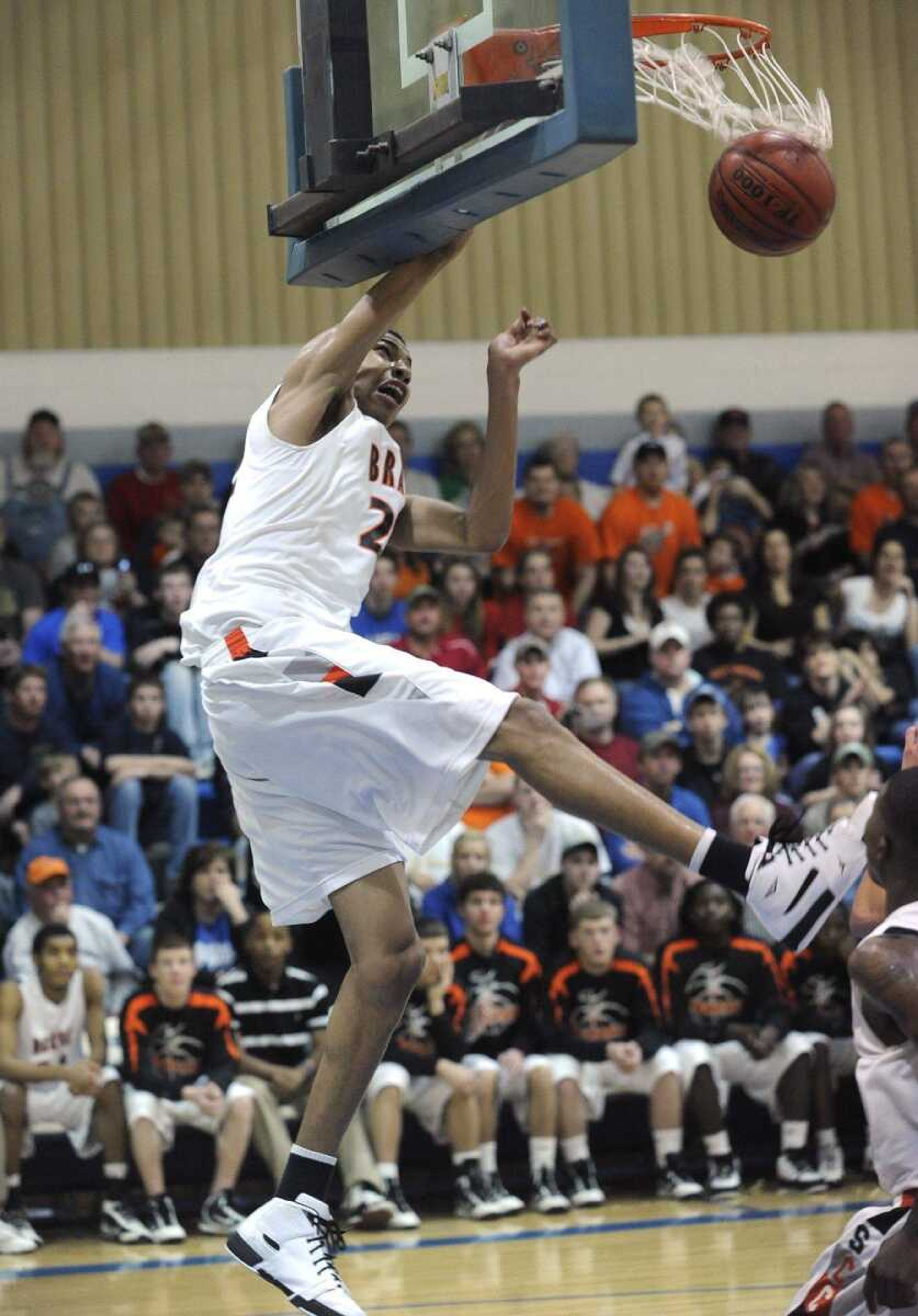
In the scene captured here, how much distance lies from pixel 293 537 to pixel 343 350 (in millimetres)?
488

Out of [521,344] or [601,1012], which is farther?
[601,1012]

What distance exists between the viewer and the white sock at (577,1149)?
27.9 ft

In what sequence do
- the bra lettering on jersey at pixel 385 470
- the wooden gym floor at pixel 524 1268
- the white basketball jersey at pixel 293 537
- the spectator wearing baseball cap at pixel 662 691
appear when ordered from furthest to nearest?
the spectator wearing baseball cap at pixel 662 691 → the wooden gym floor at pixel 524 1268 → the bra lettering on jersey at pixel 385 470 → the white basketball jersey at pixel 293 537

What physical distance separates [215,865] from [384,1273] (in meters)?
2.34

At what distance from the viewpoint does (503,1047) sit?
8805 mm

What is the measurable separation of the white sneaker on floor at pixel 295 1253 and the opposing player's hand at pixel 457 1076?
12.3 ft

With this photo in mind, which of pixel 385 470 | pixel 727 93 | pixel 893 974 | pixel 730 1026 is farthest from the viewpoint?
pixel 730 1026

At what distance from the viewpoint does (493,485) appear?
5309mm

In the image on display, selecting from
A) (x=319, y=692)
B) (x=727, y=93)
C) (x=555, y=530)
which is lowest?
(x=319, y=692)

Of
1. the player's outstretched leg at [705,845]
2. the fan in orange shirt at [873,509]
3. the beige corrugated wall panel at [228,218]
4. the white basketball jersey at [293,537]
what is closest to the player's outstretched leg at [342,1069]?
the player's outstretched leg at [705,845]

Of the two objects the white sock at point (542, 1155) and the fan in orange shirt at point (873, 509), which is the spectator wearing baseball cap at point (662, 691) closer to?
the fan in orange shirt at point (873, 509)

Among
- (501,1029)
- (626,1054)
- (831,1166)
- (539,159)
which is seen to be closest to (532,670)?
(501,1029)

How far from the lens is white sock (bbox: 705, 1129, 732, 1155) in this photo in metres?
8.61

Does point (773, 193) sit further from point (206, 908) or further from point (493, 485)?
point (206, 908)
